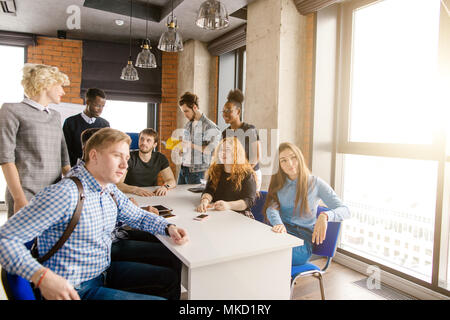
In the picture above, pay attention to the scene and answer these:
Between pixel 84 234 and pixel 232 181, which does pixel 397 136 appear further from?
pixel 84 234

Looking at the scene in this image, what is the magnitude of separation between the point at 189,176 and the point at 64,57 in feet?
11.8

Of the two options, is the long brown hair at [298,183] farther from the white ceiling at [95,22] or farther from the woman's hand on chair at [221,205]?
the white ceiling at [95,22]

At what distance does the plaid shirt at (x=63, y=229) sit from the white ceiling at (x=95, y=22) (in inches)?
123

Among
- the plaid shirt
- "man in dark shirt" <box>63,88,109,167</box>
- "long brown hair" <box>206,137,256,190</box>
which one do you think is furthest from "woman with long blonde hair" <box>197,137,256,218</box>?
"man in dark shirt" <box>63,88,109,167</box>

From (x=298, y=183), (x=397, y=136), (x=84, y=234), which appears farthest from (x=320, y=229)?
(x=397, y=136)

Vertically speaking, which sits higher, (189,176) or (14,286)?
(189,176)

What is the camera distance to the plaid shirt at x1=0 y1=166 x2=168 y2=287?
3.68ft

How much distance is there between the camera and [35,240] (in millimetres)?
1326

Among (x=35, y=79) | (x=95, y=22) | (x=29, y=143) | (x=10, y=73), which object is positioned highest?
(x=95, y=22)

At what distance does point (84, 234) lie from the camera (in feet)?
4.43

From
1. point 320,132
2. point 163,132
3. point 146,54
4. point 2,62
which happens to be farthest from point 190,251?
point 2,62

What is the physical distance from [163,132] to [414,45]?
14.3 feet

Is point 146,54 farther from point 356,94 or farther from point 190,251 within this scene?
point 190,251
